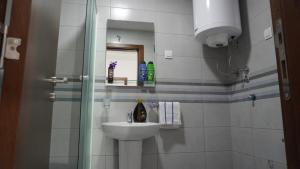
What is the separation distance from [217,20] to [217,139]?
1.23 metres

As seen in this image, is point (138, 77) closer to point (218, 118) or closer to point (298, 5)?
point (218, 118)

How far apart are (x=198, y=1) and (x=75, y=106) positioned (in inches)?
59.6

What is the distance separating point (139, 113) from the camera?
6.67 ft

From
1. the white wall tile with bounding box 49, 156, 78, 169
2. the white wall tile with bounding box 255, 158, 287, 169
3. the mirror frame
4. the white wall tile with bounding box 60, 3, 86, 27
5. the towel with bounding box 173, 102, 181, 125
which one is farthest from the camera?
the mirror frame

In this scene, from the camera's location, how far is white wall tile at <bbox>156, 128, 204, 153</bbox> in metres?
2.08

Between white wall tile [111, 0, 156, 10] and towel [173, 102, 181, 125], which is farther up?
white wall tile [111, 0, 156, 10]

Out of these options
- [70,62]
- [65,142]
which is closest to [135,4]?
[70,62]

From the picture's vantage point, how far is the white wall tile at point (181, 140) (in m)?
2.08

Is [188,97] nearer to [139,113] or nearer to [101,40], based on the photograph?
[139,113]

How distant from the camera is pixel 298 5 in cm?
59

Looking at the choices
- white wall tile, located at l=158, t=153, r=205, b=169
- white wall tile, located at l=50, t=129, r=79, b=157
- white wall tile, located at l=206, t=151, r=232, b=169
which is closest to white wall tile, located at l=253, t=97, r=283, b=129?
white wall tile, located at l=206, t=151, r=232, b=169

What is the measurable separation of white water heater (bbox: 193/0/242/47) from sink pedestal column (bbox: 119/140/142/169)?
47.9 inches

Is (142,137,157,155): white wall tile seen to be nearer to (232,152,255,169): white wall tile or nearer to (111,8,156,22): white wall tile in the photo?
(232,152,255,169): white wall tile

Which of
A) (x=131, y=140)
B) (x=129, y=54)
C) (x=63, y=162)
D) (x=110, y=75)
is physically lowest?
(x=63, y=162)
